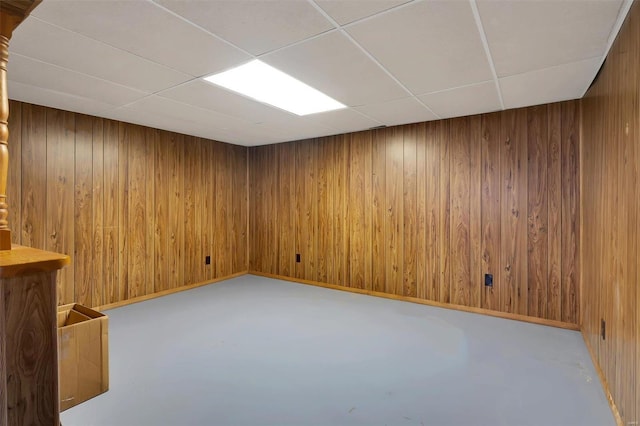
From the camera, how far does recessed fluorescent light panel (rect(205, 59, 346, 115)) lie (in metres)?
2.45

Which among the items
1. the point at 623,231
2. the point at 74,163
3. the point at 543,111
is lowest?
the point at 623,231

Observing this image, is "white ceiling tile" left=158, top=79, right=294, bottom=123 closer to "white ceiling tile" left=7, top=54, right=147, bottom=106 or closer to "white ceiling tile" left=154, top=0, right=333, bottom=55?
"white ceiling tile" left=7, top=54, right=147, bottom=106

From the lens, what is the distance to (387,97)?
2.99 m

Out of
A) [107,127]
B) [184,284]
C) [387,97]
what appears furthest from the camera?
[184,284]

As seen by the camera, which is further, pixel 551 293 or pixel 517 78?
pixel 551 293

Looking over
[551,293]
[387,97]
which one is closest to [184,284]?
[387,97]

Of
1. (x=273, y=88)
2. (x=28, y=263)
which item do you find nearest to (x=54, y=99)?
(x=273, y=88)

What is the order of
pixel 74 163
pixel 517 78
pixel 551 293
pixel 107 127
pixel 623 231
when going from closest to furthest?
pixel 623 231 < pixel 517 78 < pixel 551 293 < pixel 74 163 < pixel 107 127

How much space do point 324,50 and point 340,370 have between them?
2097 millimetres

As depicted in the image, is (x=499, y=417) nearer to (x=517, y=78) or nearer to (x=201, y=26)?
(x=517, y=78)

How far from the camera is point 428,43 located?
78.7 inches

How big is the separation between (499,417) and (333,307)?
7.02 ft

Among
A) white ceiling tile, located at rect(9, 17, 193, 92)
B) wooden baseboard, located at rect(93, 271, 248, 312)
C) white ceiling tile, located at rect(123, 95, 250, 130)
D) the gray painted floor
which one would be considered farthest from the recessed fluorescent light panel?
wooden baseboard, located at rect(93, 271, 248, 312)

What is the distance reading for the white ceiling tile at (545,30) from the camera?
1.65 meters
